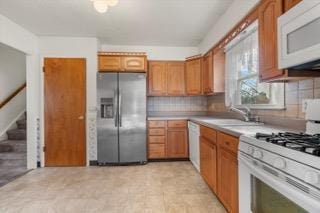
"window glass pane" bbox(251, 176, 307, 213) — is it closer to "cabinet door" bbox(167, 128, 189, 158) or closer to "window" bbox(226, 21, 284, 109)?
"window" bbox(226, 21, 284, 109)

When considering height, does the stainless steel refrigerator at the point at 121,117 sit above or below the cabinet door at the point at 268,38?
below

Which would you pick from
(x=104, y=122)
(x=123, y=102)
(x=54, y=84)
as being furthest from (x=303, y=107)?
(x=54, y=84)

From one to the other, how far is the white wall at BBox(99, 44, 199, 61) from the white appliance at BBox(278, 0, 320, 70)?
3.19 m

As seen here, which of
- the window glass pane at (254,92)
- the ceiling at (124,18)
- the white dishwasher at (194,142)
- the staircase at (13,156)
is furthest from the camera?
the staircase at (13,156)

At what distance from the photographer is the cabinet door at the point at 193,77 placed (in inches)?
168

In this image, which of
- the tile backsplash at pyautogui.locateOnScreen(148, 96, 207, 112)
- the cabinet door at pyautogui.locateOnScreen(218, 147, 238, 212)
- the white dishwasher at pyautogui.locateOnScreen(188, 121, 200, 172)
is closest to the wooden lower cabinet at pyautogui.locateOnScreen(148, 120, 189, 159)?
the white dishwasher at pyautogui.locateOnScreen(188, 121, 200, 172)

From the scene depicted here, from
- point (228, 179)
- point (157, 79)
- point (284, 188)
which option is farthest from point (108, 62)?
point (284, 188)

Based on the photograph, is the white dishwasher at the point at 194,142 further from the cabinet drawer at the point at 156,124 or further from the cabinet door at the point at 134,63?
the cabinet door at the point at 134,63

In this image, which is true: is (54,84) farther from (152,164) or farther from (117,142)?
(152,164)

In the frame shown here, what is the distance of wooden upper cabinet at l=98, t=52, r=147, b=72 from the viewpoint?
4.04 m

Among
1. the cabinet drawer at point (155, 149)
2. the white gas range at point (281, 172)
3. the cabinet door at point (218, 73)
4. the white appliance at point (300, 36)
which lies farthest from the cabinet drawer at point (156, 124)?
the white appliance at point (300, 36)

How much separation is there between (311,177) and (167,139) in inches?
129

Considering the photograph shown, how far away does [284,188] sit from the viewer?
1.05 meters

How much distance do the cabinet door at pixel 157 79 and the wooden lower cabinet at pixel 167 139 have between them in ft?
2.31
